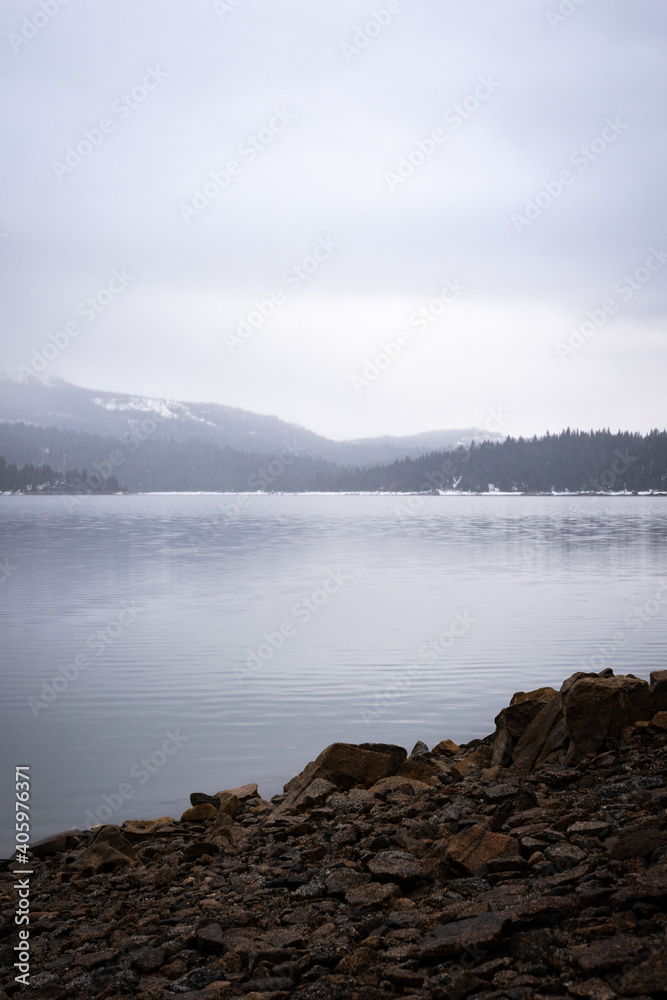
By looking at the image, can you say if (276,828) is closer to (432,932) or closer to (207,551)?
(432,932)

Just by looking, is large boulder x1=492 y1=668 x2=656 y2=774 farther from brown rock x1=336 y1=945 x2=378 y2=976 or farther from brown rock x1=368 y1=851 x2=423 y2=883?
brown rock x1=336 y1=945 x2=378 y2=976

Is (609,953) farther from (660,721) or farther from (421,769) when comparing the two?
(421,769)

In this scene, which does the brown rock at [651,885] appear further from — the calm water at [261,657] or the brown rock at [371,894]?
the calm water at [261,657]

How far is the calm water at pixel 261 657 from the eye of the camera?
13820 mm

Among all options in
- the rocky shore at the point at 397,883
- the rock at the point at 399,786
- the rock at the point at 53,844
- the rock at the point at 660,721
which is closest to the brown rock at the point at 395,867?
the rocky shore at the point at 397,883

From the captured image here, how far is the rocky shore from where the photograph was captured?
5617mm

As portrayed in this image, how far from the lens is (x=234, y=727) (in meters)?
15.6

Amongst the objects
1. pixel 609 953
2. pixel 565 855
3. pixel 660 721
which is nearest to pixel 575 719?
pixel 660 721

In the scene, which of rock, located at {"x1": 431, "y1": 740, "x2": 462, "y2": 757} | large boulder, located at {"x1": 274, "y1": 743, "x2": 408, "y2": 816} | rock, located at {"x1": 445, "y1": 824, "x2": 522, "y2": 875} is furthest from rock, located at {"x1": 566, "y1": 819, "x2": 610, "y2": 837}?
rock, located at {"x1": 431, "y1": 740, "x2": 462, "y2": 757}

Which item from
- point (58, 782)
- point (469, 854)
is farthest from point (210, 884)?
point (58, 782)

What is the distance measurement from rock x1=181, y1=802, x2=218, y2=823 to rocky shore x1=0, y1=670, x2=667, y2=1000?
0.02 m

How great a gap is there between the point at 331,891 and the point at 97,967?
2.02m

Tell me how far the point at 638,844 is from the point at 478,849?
139cm

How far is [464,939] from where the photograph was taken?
5.75m
